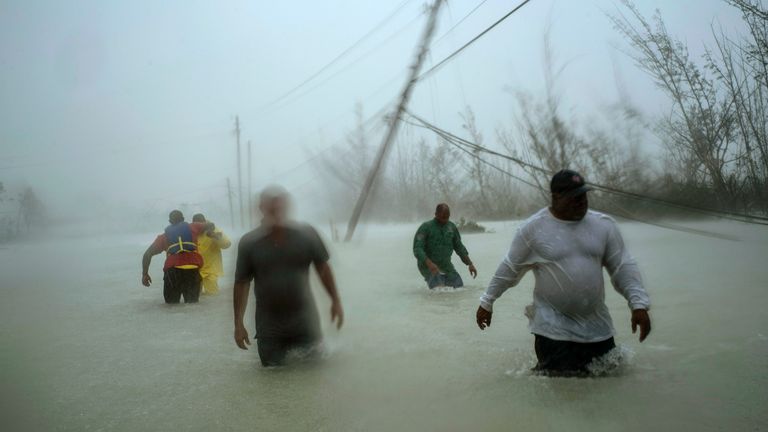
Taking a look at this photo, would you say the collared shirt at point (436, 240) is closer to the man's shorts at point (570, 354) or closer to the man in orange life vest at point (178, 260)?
the man in orange life vest at point (178, 260)

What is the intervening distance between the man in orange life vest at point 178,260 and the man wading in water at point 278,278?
190 inches

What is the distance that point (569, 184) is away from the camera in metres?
3.54

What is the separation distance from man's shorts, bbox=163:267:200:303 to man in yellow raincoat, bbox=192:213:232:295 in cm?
38

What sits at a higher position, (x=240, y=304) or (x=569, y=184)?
(x=569, y=184)

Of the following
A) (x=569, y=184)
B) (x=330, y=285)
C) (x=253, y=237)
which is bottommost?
(x=330, y=285)

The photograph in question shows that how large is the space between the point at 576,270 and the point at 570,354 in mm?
605

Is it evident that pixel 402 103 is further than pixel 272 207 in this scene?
Yes

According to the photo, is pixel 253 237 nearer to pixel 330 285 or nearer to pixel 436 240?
Result: pixel 330 285

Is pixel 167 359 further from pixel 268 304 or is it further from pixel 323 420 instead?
pixel 323 420

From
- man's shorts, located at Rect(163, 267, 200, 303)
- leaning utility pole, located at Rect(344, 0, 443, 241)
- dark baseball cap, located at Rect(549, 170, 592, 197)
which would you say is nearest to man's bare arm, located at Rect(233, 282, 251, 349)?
dark baseball cap, located at Rect(549, 170, 592, 197)

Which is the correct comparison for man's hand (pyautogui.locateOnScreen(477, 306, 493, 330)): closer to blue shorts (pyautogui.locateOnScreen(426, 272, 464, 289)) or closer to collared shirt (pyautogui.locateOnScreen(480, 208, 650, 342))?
collared shirt (pyautogui.locateOnScreen(480, 208, 650, 342))

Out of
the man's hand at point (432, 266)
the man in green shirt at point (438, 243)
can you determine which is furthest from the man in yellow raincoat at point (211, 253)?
the man's hand at point (432, 266)

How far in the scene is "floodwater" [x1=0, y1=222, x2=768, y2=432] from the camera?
353cm

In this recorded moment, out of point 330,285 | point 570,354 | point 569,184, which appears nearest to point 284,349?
point 330,285
